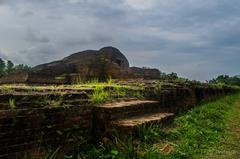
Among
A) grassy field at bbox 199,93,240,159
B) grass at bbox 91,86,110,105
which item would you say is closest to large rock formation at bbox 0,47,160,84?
grassy field at bbox 199,93,240,159

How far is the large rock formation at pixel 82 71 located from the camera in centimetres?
1282

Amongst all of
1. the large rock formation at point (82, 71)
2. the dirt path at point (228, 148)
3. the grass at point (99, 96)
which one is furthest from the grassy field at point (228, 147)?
the large rock formation at point (82, 71)

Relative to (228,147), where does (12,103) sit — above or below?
above

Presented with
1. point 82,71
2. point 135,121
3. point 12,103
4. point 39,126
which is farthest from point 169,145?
point 82,71

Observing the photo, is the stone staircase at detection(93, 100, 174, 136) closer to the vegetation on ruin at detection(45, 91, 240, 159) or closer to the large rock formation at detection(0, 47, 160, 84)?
the vegetation on ruin at detection(45, 91, 240, 159)

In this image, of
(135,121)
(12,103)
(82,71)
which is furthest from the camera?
(82,71)

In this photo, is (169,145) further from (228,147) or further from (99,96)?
(228,147)

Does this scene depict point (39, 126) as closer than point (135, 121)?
Yes

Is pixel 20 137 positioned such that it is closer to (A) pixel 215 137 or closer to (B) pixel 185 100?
(A) pixel 215 137

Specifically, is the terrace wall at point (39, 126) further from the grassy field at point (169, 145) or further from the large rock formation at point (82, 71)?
the large rock formation at point (82, 71)

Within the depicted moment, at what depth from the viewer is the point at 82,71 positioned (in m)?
17.0

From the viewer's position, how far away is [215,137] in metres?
6.32

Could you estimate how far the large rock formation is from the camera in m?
12.8

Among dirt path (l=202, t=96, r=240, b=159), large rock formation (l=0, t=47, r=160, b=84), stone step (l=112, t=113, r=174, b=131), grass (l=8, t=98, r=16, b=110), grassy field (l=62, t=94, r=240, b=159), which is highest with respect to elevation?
large rock formation (l=0, t=47, r=160, b=84)
